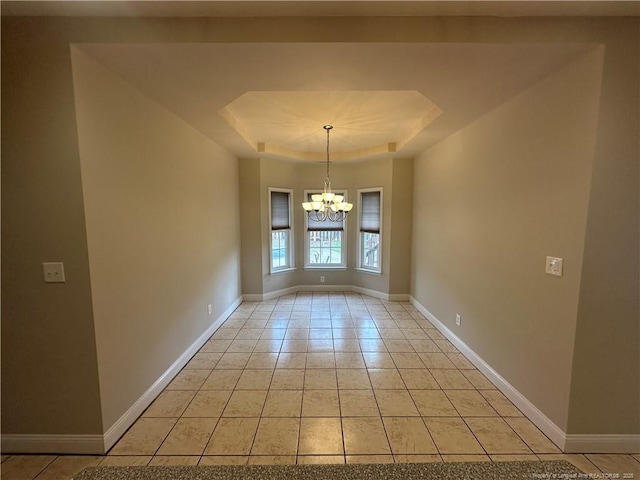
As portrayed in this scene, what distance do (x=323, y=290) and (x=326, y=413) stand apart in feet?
11.2

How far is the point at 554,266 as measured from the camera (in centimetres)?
185

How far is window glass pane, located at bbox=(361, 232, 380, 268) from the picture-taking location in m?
5.13

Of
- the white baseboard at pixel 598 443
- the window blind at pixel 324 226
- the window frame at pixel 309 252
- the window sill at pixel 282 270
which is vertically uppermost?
the window blind at pixel 324 226

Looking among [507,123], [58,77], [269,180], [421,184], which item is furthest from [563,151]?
[269,180]

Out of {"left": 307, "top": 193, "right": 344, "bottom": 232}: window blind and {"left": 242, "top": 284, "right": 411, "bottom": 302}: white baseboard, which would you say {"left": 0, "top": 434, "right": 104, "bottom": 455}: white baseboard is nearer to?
{"left": 242, "top": 284, "right": 411, "bottom": 302}: white baseboard

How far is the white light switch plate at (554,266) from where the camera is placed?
1.82 m

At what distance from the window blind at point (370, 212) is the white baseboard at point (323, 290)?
3.83 feet

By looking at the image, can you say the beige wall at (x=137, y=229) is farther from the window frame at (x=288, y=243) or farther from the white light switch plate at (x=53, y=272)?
the window frame at (x=288, y=243)

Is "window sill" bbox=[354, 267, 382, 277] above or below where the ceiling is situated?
below

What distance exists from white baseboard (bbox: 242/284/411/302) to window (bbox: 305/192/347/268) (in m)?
0.43

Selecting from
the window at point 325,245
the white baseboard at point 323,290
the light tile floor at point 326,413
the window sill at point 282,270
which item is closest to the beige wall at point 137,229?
the light tile floor at point 326,413

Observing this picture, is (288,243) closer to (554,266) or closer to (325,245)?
(325,245)

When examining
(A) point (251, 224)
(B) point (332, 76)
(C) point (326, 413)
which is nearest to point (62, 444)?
(C) point (326, 413)

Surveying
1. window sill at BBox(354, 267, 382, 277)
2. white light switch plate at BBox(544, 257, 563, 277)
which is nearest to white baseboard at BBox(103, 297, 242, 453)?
window sill at BBox(354, 267, 382, 277)
